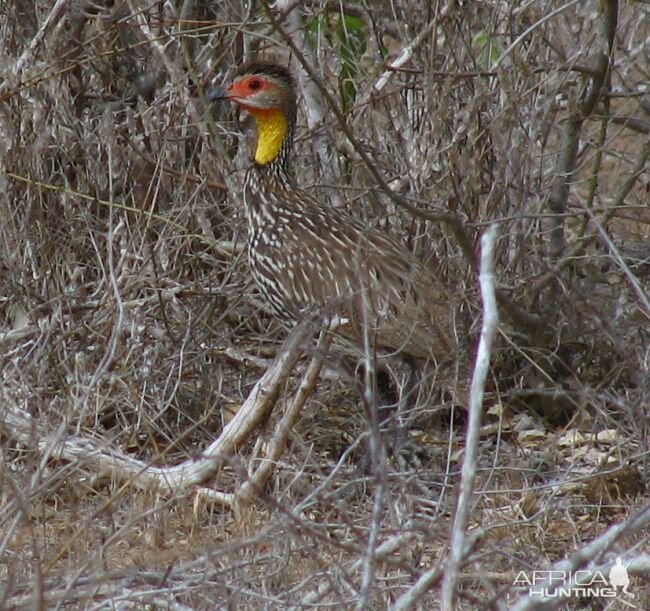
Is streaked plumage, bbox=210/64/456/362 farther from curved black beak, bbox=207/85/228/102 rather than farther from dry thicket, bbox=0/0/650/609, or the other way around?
dry thicket, bbox=0/0/650/609

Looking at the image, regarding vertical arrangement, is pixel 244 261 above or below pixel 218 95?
below

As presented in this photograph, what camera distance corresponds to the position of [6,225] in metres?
6.77

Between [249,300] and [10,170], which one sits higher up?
[10,170]

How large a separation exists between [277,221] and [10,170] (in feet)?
4.34

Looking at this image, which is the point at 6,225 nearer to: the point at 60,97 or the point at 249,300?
the point at 60,97

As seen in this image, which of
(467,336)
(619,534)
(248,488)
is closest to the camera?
(619,534)

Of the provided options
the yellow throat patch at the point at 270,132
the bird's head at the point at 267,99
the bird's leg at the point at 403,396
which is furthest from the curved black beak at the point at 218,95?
the bird's leg at the point at 403,396

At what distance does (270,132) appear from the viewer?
6.73 metres

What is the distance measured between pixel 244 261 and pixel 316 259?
0.63 meters

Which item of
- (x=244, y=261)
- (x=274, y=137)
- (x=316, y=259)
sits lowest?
(x=244, y=261)

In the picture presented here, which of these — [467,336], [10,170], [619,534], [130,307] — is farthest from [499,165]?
[619,534]

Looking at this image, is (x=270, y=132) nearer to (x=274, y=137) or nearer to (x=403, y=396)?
(x=274, y=137)

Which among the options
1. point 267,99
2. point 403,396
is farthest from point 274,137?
point 403,396

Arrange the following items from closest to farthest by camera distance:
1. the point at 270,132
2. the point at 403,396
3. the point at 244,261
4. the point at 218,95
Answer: the point at 403,396 < the point at 218,95 < the point at 270,132 < the point at 244,261
